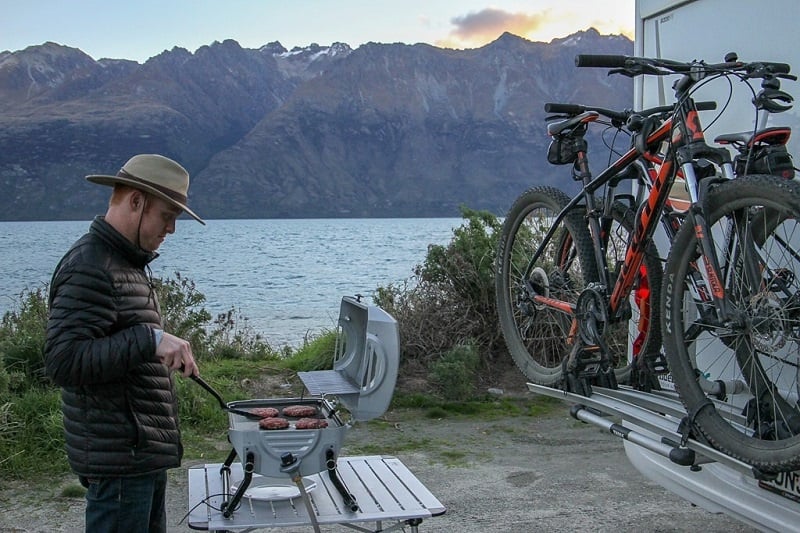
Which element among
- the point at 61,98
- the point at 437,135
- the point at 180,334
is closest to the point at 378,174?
the point at 437,135

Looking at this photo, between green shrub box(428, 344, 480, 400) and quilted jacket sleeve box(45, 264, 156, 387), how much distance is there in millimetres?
5521

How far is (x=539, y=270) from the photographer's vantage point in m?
4.94

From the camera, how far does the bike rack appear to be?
124 inches

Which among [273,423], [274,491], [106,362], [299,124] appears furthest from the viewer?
[299,124]

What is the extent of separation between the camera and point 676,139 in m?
3.56

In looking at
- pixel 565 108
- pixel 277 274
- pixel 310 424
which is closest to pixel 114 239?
pixel 310 424

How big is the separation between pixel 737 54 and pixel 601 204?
0.92 metres

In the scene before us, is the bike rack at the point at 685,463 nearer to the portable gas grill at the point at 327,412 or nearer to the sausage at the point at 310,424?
the portable gas grill at the point at 327,412

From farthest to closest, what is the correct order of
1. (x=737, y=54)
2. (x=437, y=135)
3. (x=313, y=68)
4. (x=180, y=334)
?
(x=313, y=68)
(x=437, y=135)
(x=180, y=334)
(x=737, y=54)

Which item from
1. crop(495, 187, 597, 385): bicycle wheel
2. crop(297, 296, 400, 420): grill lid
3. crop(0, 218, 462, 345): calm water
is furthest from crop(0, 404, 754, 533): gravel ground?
crop(0, 218, 462, 345): calm water

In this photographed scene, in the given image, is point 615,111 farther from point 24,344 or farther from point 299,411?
point 24,344

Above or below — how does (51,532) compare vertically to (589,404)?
below

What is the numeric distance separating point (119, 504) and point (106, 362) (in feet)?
1.72

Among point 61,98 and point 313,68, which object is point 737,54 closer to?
point 61,98
